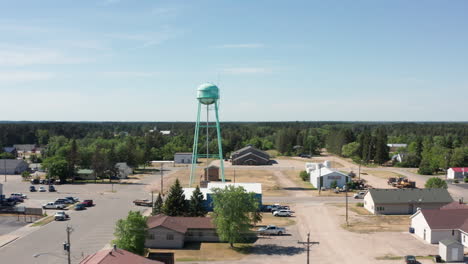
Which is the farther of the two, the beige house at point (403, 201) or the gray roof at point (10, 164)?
the gray roof at point (10, 164)

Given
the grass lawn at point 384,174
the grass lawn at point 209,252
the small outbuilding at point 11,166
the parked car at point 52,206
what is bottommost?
the grass lawn at point 209,252

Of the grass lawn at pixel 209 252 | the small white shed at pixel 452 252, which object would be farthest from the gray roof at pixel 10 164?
the small white shed at pixel 452 252

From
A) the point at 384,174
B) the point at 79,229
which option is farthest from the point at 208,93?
the point at 384,174

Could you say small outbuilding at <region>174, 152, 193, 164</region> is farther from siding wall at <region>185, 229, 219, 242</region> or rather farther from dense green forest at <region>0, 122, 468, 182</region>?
siding wall at <region>185, 229, 219, 242</region>

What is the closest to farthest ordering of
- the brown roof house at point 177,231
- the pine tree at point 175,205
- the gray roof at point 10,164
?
1. the brown roof house at point 177,231
2. the pine tree at point 175,205
3. the gray roof at point 10,164

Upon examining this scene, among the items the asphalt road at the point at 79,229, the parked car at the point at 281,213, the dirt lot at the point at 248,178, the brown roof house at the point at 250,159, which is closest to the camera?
the asphalt road at the point at 79,229

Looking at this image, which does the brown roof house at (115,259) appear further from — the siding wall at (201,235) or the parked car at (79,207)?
the parked car at (79,207)

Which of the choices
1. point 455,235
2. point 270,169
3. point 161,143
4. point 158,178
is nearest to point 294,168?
point 270,169
